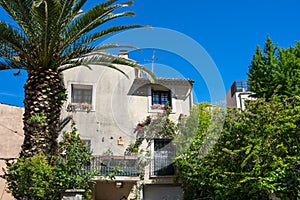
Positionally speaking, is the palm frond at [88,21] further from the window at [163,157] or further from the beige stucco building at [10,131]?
the window at [163,157]

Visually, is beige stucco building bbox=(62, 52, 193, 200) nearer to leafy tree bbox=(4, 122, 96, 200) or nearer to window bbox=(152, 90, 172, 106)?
window bbox=(152, 90, 172, 106)

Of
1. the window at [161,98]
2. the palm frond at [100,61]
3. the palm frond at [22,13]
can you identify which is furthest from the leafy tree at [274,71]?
the palm frond at [22,13]

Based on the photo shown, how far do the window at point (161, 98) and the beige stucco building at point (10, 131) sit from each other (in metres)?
6.83

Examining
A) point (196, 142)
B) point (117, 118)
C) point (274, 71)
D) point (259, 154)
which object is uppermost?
point (274, 71)

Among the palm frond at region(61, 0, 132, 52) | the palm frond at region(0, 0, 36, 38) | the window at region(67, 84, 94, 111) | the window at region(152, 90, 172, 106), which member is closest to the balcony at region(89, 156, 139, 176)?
the window at region(67, 84, 94, 111)

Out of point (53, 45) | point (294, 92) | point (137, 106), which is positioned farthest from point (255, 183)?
point (137, 106)

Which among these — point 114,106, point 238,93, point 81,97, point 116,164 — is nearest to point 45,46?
point 116,164

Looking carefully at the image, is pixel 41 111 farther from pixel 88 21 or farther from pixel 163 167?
pixel 163 167

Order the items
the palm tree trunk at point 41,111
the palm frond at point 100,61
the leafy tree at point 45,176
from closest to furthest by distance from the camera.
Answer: the leafy tree at point 45,176 → the palm tree trunk at point 41,111 → the palm frond at point 100,61

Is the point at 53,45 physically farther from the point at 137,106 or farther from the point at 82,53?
the point at 137,106

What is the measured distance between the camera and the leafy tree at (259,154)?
28.5 ft

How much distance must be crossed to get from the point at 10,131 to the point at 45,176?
773cm

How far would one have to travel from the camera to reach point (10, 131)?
46.9 feet

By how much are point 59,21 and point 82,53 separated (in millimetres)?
1258
